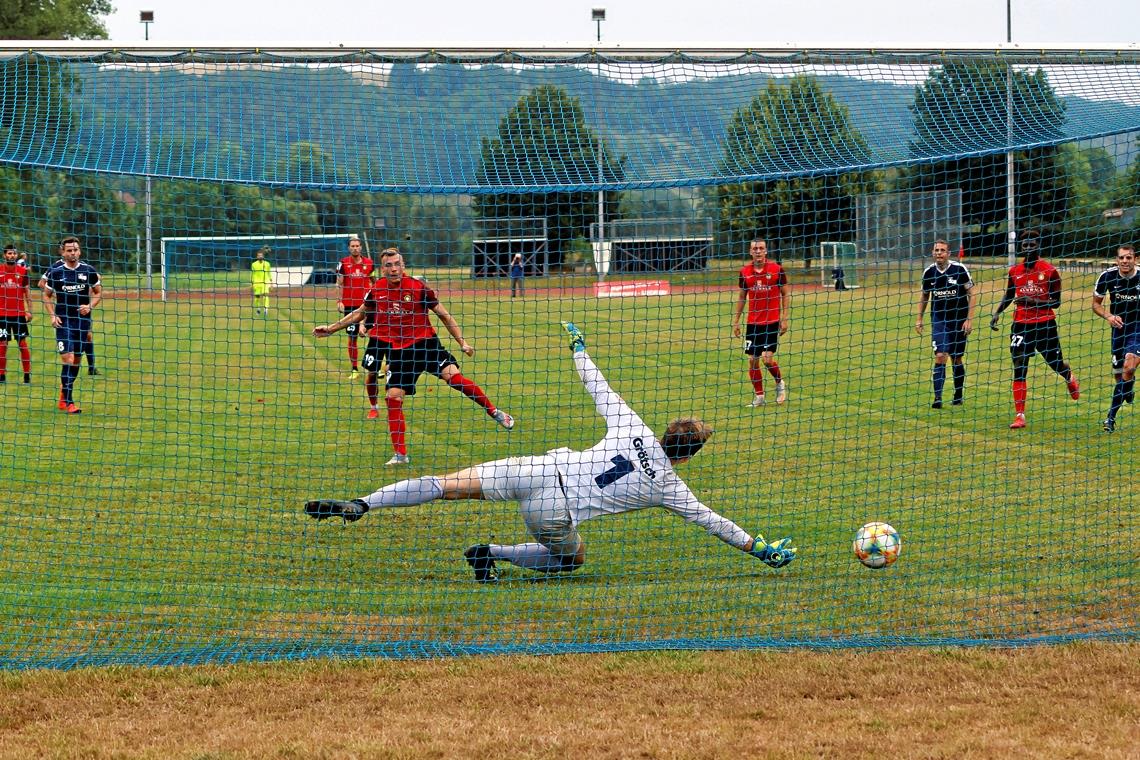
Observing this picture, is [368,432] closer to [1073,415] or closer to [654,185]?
[654,185]

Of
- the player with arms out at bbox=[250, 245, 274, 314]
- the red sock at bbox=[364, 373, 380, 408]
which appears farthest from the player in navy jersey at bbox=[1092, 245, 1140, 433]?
the player with arms out at bbox=[250, 245, 274, 314]

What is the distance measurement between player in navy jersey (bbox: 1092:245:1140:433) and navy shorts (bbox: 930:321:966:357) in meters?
1.72

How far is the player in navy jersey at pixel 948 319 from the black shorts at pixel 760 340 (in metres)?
1.56

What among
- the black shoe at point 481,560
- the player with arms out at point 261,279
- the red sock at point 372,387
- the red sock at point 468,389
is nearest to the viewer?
the black shoe at point 481,560

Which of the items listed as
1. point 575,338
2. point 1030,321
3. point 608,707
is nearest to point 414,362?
point 575,338

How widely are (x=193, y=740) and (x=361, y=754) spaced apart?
0.68 meters

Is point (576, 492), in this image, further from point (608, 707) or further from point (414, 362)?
point (414, 362)

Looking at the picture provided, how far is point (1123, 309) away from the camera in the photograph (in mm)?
10734

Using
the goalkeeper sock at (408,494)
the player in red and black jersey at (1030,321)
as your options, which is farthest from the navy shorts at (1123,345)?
the goalkeeper sock at (408,494)

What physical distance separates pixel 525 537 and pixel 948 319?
275 inches

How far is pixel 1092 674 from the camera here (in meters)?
5.06

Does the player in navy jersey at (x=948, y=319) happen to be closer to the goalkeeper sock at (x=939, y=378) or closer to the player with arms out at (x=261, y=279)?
the goalkeeper sock at (x=939, y=378)

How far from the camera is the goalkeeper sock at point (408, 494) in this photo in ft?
21.0

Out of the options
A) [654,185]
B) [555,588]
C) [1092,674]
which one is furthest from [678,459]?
[1092,674]
